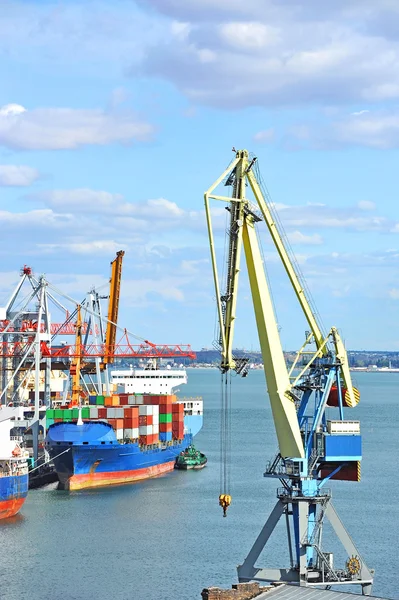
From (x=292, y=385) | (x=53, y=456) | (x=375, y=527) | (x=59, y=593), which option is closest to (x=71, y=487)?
(x=53, y=456)

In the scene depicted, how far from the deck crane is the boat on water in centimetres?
2625

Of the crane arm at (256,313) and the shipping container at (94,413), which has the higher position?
the crane arm at (256,313)

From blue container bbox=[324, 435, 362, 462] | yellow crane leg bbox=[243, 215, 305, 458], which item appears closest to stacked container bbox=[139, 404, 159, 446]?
yellow crane leg bbox=[243, 215, 305, 458]

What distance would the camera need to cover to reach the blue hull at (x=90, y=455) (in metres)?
89.6

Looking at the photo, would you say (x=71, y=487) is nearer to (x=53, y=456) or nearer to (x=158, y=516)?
(x=53, y=456)

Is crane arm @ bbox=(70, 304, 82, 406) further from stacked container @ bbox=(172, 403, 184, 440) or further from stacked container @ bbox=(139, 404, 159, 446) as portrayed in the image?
stacked container @ bbox=(172, 403, 184, 440)

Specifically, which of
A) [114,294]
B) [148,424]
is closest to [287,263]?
[148,424]

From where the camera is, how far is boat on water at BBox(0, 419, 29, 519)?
231ft

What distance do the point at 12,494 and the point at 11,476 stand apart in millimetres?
1052

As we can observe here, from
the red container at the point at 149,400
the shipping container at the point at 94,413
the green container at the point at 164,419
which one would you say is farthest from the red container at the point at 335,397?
the red container at the point at 149,400

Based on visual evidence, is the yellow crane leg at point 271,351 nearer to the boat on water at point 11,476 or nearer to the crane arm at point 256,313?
the crane arm at point 256,313

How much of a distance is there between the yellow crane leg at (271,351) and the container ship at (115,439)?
43918 mm

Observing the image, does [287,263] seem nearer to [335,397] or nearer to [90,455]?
[335,397]

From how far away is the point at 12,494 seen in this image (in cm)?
7112
